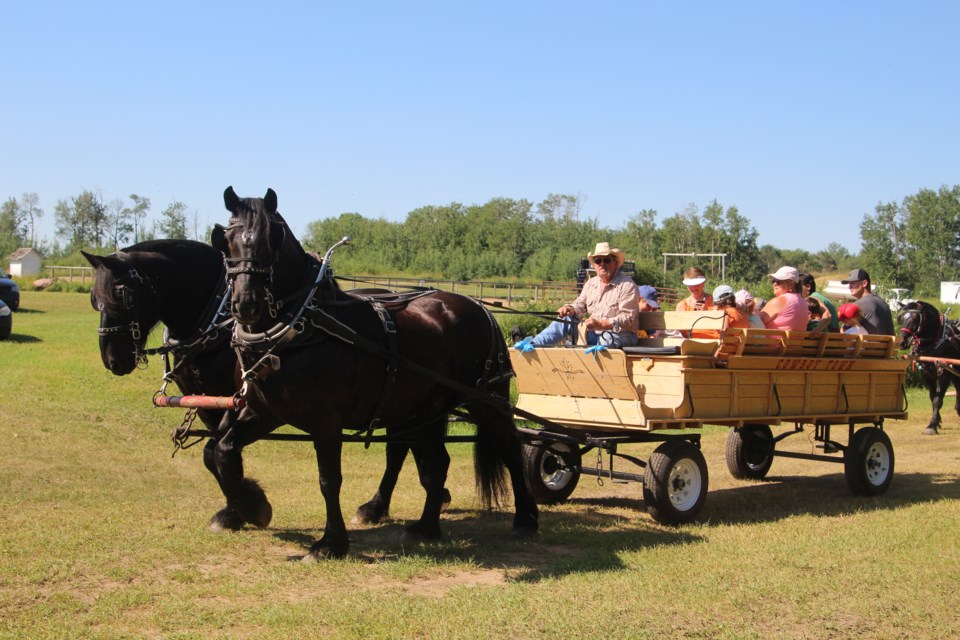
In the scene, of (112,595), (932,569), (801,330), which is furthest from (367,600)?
(801,330)

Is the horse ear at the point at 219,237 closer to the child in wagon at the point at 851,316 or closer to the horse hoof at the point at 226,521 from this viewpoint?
the horse hoof at the point at 226,521

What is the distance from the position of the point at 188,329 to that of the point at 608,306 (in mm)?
3620

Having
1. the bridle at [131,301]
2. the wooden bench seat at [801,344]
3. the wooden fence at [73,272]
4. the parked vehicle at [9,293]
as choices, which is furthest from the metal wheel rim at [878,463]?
the wooden fence at [73,272]

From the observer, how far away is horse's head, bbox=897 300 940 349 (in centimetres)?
1556

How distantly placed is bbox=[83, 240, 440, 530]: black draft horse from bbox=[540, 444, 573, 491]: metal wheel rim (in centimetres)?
307

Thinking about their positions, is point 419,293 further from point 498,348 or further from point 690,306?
point 690,306

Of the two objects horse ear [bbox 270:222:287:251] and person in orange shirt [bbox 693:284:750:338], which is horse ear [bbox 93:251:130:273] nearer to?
horse ear [bbox 270:222:287:251]

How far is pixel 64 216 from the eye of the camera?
102375 mm

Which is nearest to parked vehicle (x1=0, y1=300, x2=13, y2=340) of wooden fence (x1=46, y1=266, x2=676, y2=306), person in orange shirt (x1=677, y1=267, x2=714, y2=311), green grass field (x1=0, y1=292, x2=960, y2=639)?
wooden fence (x1=46, y1=266, x2=676, y2=306)

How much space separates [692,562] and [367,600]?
2421mm

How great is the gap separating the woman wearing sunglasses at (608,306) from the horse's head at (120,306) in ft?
11.6

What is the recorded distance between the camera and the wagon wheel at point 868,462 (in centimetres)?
959

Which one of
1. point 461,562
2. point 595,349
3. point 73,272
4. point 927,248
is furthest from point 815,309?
point 927,248

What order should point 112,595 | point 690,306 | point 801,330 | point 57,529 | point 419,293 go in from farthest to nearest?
1. point 690,306
2. point 801,330
3. point 419,293
4. point 57,529
5. point 112,595
